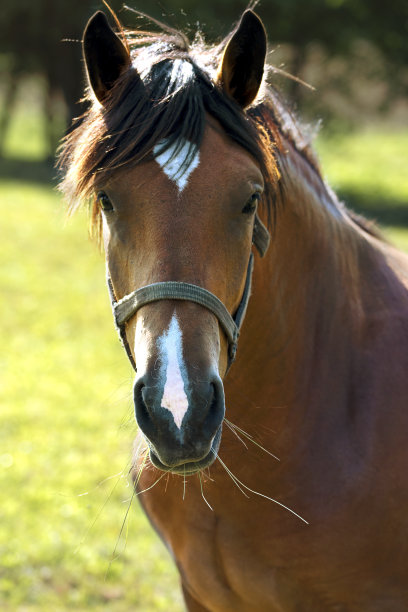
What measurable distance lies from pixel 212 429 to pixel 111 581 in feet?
8.91

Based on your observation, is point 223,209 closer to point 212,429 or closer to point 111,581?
point 212,429

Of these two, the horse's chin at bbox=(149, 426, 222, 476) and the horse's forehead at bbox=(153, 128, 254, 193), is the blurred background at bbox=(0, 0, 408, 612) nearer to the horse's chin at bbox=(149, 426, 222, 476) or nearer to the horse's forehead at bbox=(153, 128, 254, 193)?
the horse's chin at bbox=(149, 426, 222, 476)

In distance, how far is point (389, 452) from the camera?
2.13 metres

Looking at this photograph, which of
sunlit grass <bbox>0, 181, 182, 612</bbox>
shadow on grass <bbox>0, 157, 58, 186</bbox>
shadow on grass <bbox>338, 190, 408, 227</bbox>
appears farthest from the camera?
shadow on grass <bbox>0, 157, 58, 186</bbox>

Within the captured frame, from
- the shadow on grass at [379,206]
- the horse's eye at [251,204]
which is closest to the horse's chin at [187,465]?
the horse's eye at [251,204]

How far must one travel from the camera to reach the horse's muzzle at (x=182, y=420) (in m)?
1.57

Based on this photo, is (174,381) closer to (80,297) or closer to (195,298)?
(195,298)

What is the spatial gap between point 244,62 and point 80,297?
813 centimetres

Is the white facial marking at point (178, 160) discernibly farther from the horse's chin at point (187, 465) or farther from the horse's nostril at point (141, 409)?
the horse's chin at point (187, 465)

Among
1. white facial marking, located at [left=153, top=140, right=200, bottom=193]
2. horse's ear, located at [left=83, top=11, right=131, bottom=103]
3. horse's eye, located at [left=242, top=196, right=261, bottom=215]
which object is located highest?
horse's ear, located at [left=83, top=11, right=131, bottom=103]

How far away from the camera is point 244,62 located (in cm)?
195

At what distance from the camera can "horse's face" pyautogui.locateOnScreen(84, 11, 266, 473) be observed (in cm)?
159

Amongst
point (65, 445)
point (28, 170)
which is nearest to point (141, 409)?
point (65, 445)

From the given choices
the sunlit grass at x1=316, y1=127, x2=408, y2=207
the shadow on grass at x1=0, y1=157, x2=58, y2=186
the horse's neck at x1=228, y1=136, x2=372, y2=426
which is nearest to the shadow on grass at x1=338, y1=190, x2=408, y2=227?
the sunlit grass at x1=316, y1=127, x2=408, y2=207
